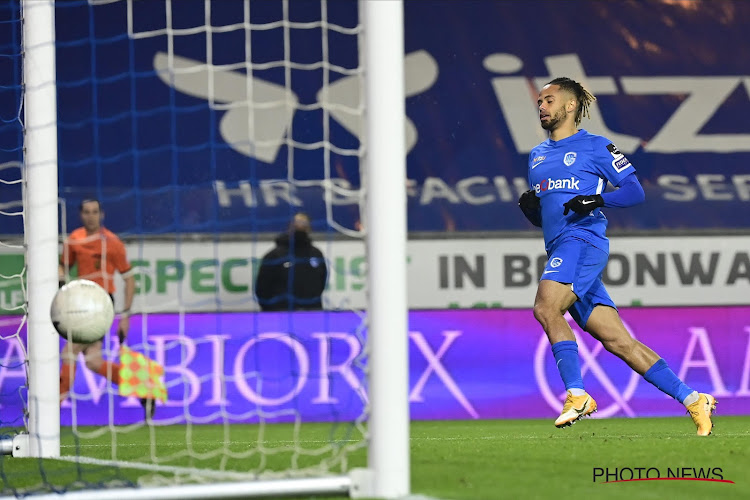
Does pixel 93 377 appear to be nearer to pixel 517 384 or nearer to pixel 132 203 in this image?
pixel 132 203

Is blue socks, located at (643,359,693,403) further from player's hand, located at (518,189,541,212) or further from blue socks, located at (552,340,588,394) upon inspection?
player's hand, located at (518,189,541,212)

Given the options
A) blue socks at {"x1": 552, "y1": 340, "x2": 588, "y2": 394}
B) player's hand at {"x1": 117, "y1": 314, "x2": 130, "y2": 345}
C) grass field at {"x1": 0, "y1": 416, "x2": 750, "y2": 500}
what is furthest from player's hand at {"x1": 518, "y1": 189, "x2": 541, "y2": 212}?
player's hand at {"x1": 117, "y1": 314, "x2": 130, "y2": 345}

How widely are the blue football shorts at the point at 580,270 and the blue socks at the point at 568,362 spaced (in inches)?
7.8

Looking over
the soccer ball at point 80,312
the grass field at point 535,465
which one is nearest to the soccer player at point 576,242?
the grass field at point 535,465

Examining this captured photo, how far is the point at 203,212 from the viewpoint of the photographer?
10656 millimetres

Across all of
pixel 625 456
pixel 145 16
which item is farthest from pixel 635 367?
pixel 145 16

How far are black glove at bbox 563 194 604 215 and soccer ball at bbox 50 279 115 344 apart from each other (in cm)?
205

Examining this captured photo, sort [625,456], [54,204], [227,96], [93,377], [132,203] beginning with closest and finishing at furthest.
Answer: [625,456] → [54,204] → [93,377] → [132,203] → [227,96]

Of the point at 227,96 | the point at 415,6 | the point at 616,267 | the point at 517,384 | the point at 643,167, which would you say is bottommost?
the point at 517,384

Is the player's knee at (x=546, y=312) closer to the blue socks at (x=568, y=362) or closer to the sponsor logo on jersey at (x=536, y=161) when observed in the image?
the blue socks at (x=568, y=362)

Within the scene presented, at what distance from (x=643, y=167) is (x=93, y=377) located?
5060 mm

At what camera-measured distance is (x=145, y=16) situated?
36.2ft

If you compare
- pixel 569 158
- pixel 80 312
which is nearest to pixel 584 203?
pixel 569 158

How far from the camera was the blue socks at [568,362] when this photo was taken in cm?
584
